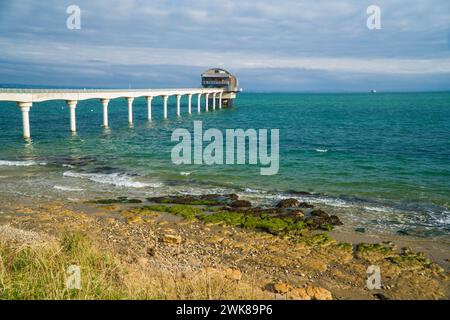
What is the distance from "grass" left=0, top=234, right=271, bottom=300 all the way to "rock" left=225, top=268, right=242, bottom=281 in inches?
46.7

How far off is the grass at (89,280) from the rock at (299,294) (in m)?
1.38

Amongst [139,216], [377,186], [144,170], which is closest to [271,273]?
[139,216]

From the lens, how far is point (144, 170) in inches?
A: 1020

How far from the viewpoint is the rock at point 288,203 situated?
1761 centimetres

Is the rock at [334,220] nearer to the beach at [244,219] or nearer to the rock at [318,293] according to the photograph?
the beach at [244,219]

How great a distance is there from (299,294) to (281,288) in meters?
0.53

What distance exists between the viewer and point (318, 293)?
9.57m

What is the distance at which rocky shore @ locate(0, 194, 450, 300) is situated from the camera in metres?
9.81

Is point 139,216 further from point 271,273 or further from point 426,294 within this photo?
point 426,294

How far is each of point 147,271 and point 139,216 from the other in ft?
21.1

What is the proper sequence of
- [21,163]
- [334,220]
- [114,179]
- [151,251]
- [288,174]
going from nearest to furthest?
1. [151,251]
2. [334,220]
3. [114,179]
4. [288,174]
5. [21,163]

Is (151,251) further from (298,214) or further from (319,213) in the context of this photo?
(319,213)

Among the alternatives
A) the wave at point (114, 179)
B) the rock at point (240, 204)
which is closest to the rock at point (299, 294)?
the rock at point (240, 204)

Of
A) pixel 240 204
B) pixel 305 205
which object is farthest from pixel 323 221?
pixel 240 204
